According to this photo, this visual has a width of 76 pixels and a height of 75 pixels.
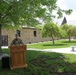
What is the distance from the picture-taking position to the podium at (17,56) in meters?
9.73

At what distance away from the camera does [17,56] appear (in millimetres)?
9945

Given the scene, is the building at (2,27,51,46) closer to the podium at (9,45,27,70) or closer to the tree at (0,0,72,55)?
the tree at (0,0,72,55)

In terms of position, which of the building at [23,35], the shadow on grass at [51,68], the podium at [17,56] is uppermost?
the building at [23,35]

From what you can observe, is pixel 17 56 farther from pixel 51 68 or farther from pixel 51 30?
pixel 51 30

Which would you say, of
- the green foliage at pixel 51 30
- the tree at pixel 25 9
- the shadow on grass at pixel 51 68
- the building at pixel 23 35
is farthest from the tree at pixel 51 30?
the shadow on grass at pixel 51 68

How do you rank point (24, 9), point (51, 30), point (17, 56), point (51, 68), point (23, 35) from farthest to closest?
point (23, 35) < point (51, 30) < point (24, 9) < point (51, 68) < point (17, 56)

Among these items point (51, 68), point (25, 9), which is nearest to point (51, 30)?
point (25, 9)

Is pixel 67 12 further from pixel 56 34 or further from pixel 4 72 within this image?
pixel 56 34

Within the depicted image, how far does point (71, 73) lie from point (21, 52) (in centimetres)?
286

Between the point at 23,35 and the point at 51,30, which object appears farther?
the point at 23,35

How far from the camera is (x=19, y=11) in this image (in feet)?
41.0

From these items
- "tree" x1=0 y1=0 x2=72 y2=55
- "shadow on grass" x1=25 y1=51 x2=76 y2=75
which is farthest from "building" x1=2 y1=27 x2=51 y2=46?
"shadow on grass" x1=25 y1=51 x2=76 y2=75

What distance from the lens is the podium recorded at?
31.9 ft

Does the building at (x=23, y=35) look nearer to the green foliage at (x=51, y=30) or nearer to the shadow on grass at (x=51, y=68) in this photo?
the green foliage at (x=51, y=30)
